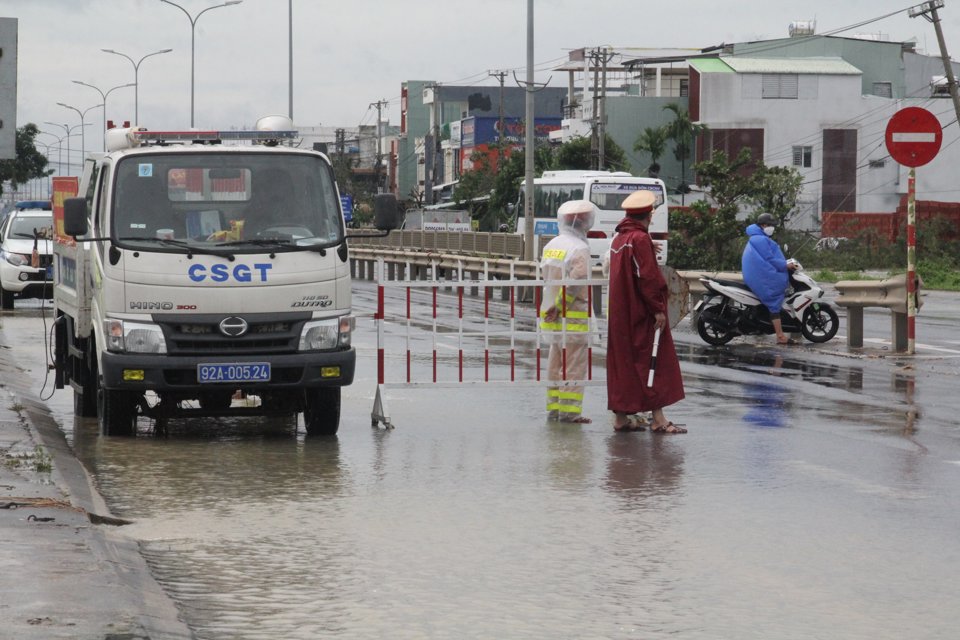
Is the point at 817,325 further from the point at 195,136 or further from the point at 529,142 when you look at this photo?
the point at 529,142

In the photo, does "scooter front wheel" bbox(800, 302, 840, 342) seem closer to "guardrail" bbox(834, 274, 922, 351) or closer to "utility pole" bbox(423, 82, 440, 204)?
"guardrail" bbox(834, 274, 922, 351)

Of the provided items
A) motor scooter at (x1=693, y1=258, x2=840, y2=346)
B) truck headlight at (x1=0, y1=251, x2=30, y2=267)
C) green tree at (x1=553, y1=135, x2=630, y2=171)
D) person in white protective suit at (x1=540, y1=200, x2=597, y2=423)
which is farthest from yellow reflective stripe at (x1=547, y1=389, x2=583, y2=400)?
green tree at (x1=553, y1=135, x2=630, y2=171)

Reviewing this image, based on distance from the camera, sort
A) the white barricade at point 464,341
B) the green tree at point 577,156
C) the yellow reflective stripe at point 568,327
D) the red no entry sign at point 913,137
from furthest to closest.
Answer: the green tree at point 577,156
the red no entry sign at point 913,137
the yellow reflective stripe at point 568,327
the white barricade at point 464,341

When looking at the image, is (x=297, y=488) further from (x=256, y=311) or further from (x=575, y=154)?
(x=575, y=154)

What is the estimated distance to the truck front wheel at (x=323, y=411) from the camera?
11609mm

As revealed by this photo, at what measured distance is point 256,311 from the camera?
1107 centimetres

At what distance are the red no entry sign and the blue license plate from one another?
990cm

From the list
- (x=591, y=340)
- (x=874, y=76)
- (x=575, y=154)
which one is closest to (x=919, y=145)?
(x=591, y=340)

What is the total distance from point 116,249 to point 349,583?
516 cm

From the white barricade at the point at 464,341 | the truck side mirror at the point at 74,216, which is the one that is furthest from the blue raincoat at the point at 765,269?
the truck side mirror at the point at 74,216

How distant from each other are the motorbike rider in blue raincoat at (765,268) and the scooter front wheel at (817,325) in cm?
65

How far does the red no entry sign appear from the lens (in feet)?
60.1

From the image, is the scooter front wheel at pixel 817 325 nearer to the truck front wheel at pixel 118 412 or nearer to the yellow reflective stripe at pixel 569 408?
the yellow reflective stripe at pixel 569 408

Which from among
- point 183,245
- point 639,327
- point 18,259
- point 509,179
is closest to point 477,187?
point 509,179
